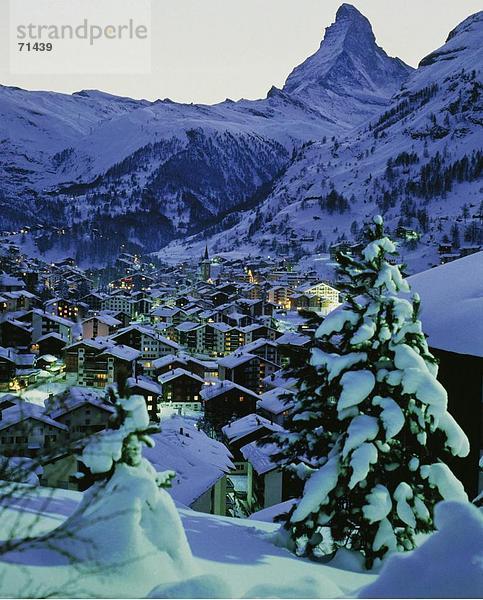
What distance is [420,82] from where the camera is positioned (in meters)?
198

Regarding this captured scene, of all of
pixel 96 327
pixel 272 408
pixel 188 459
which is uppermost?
pixel 188 459

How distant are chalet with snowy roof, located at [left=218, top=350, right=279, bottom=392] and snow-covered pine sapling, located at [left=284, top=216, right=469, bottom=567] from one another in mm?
30249

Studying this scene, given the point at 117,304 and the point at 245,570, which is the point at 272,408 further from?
the point at 117,304

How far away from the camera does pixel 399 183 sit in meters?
147

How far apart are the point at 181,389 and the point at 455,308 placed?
94.6ft

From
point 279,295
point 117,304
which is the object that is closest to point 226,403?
point 117,304

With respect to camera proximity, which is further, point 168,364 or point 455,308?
point 168,364

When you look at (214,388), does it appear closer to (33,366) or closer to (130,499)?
(33,366)

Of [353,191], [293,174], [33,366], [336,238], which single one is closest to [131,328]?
[33,366]

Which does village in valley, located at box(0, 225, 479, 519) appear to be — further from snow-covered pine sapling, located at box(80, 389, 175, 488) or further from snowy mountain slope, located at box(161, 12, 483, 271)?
snowy mountain slope, located at box(161, 12, 483, 271)

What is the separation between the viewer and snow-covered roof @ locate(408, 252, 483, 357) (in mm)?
8984

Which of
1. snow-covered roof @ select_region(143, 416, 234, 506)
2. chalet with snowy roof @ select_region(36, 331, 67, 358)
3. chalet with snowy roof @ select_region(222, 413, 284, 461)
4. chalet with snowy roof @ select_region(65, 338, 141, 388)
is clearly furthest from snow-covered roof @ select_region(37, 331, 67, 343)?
snow-covered roof @ select_region(143, 416, 234, 506)

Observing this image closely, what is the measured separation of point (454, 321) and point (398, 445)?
3.50 metres

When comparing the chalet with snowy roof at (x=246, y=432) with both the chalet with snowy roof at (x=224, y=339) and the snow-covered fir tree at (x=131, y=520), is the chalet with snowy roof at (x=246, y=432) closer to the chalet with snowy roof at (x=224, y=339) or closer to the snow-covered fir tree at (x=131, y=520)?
the snow-covered fir tree at (x=131, y=520)
